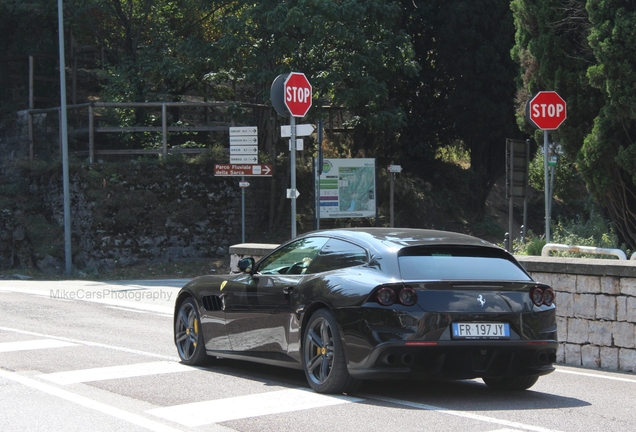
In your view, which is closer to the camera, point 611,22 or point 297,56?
point 611,22

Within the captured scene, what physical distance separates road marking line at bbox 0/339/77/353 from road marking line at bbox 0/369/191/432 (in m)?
1.59

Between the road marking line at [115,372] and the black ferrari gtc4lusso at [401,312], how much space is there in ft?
3.80

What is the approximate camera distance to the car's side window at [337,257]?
299 inches

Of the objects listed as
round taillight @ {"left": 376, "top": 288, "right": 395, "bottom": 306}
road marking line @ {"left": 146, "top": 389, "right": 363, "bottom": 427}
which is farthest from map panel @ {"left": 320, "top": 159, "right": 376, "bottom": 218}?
round taillight @ {"left": 376, "top": 288, "right": 395, "bottom": 306}

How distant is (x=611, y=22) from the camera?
16.5m

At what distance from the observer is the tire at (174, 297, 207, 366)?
9242 mm

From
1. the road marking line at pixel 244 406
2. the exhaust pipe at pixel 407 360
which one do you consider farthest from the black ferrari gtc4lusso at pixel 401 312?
the road marking line at pixel 244 406

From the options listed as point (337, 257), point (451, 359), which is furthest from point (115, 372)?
point (451, 359)

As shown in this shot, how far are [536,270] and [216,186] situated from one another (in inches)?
704

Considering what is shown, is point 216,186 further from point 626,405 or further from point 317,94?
point 626,405

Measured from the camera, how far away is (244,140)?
22.8 meters

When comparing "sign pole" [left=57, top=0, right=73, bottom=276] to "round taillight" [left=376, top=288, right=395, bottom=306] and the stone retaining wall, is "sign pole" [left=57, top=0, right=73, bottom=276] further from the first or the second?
"round taillight" [left=376, top=288, right=395, bottom=306]

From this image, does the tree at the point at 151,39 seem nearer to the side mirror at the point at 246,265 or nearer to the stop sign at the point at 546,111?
the stop sign at the point at 546,111

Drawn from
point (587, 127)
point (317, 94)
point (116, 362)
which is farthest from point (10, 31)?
point (116, 362)
